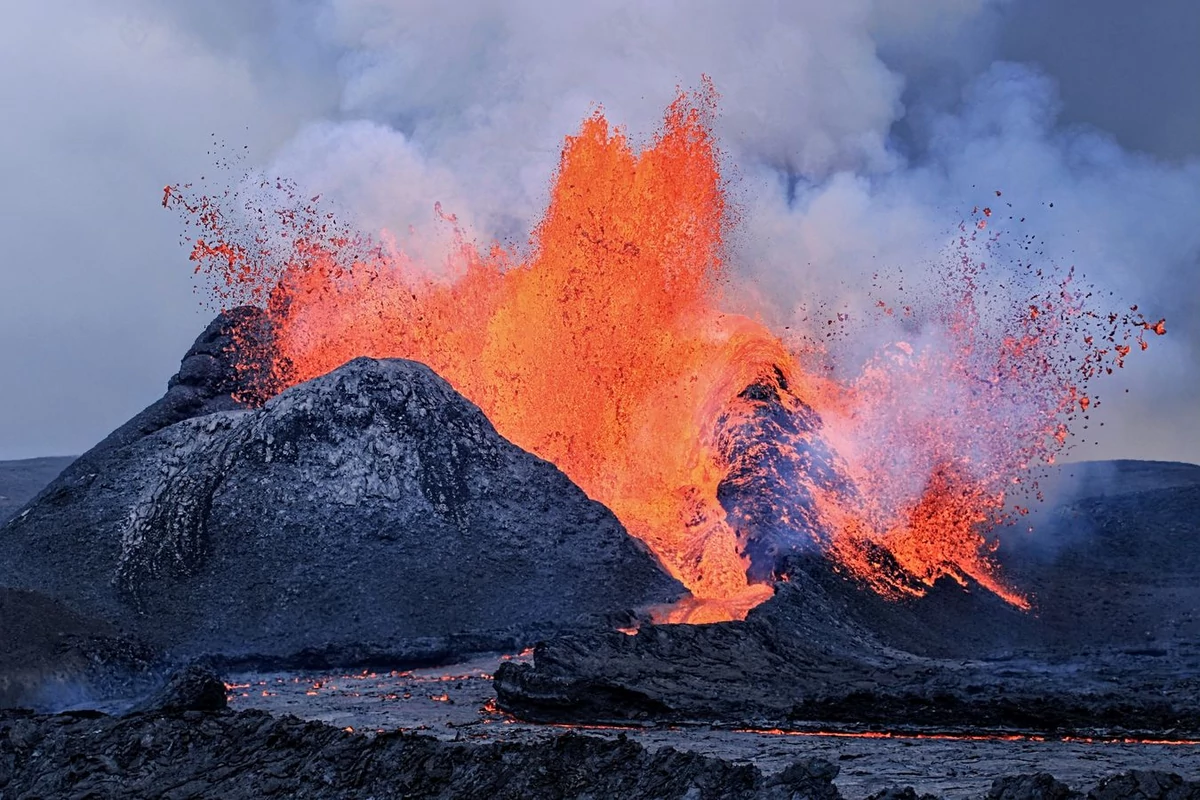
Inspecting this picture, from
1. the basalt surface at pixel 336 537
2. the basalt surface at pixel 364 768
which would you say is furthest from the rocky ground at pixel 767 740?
the basalt surface at pixel 336 537

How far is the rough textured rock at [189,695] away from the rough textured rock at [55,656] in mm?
3247

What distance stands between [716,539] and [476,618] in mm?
5137

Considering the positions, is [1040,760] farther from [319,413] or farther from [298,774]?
[319,413]

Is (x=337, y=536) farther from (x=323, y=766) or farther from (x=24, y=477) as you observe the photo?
(x=24, y=477)

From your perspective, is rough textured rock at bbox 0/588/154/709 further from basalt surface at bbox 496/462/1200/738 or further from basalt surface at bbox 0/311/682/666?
basalt surface at bbox 496/462/1200/738

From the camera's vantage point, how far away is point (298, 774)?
9445 millimetres

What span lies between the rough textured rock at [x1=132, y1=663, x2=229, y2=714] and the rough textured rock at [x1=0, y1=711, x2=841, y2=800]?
1.05 metres

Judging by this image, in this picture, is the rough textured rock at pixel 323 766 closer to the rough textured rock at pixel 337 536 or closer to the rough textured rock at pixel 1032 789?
the rough textured rock at pixel 1032 789

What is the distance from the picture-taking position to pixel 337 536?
66.5 feet

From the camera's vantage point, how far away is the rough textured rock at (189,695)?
1248cm

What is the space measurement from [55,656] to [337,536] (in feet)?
17.3

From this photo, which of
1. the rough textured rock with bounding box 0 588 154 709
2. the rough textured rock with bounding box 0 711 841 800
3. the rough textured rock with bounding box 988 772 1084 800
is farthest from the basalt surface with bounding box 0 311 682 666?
the rough textured rock with bounding box 988 772 1084 800

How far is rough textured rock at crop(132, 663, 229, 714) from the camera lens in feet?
A: 41.0

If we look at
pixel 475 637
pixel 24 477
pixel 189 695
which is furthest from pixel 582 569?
pixel 24 477
